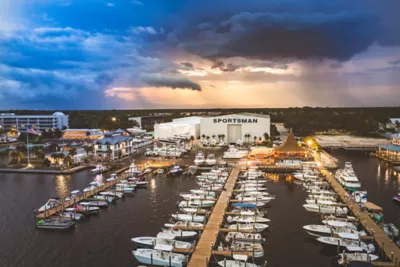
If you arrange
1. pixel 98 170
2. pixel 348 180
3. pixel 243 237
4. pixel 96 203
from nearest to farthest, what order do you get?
pixel 243 237, pixel 96 203, pixel 348 180, pixel 98 170

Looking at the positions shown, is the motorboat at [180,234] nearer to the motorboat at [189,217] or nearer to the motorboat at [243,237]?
the motorboat at [243,237]

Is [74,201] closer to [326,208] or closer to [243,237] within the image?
[243,237]

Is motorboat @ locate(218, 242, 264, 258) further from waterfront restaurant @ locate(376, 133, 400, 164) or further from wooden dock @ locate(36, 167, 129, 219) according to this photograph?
waterfront restaurant @ locate(376, 133, 400, 164)

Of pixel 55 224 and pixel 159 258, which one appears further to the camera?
pixel 55 224

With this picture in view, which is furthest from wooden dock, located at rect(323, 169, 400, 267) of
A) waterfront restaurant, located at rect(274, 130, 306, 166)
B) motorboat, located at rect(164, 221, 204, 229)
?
waterfront restaurant, located at rect(274, 130, 306, 166)

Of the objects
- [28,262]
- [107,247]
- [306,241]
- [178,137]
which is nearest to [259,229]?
[306,241]

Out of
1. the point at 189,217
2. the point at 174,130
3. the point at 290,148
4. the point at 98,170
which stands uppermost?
the point at 174,130

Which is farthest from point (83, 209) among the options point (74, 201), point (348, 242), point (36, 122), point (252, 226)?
A: point (36, 122)
